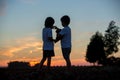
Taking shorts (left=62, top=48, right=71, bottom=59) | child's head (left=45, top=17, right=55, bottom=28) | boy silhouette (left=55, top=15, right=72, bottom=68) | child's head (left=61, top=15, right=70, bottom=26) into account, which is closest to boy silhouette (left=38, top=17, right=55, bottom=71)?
child's head (left=45, top=17, right=55, bottom=28)

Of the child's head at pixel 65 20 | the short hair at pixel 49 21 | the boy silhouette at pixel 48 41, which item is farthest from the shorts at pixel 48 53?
the child's head at pixel 65 20

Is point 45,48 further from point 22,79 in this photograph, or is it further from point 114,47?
point 114,47

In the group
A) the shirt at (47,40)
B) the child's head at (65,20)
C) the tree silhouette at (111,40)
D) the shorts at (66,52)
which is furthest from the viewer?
the tree silhouette at (111,40)

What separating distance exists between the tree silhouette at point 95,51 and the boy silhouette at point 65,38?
220 ft

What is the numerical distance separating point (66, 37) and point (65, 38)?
0.18 ft

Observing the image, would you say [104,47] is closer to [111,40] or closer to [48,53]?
[111,40]

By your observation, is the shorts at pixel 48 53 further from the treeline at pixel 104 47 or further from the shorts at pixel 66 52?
the treeline at pixel 104 47

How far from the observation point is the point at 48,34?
14.2 meters

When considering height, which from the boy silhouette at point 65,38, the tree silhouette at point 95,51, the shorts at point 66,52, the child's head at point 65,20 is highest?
the tree silhouette at point 95,51

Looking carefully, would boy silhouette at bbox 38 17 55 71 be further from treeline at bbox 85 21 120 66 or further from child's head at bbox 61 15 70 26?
treeline at bbox 85 21 120 66

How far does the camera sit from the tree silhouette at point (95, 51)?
82.8 m

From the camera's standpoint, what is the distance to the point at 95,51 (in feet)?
281

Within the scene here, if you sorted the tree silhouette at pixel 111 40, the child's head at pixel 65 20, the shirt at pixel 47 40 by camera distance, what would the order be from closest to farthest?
1. the child's head at pixel 65 20
2. the shirt at pixel 47 40
3. the tree silhouette at pixel 111 40

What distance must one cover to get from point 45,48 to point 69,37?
42.1 inches
